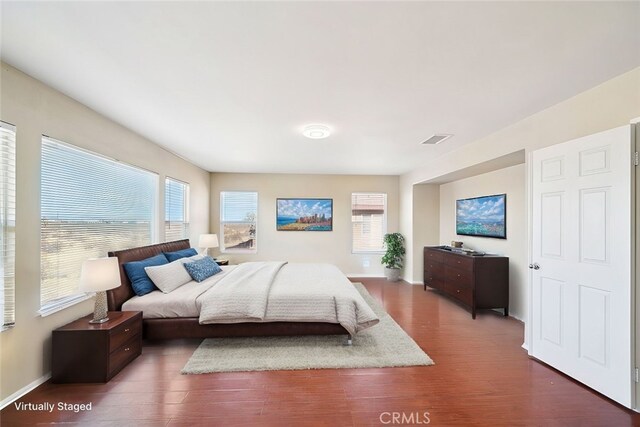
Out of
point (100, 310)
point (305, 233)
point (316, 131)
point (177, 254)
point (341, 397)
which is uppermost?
point (316, 131)

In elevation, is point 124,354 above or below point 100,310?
below

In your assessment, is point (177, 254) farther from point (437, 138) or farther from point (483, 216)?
point (483, 216)

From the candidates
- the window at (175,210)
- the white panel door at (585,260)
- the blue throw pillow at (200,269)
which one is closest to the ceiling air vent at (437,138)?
the white panel door at (585,260)

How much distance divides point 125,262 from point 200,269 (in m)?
0.89

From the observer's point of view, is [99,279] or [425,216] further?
[425,216]

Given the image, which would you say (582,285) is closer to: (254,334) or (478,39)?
(478,39)

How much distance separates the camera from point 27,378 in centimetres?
201

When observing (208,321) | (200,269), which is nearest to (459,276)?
(208,321)

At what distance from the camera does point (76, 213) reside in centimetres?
250

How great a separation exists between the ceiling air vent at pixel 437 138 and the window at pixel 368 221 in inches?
109

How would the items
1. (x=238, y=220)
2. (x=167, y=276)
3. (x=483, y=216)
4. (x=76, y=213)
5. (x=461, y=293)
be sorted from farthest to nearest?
(x=238, y=220), (x=483, y=216), (x=461, y=293), (x=167, y=276), (x=76, y=213)

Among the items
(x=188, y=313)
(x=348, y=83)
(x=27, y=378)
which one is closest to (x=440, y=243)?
(x=348, y=83)

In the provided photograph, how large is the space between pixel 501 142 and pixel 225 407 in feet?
12.8

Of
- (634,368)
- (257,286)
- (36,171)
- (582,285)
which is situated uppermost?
(36,171)
